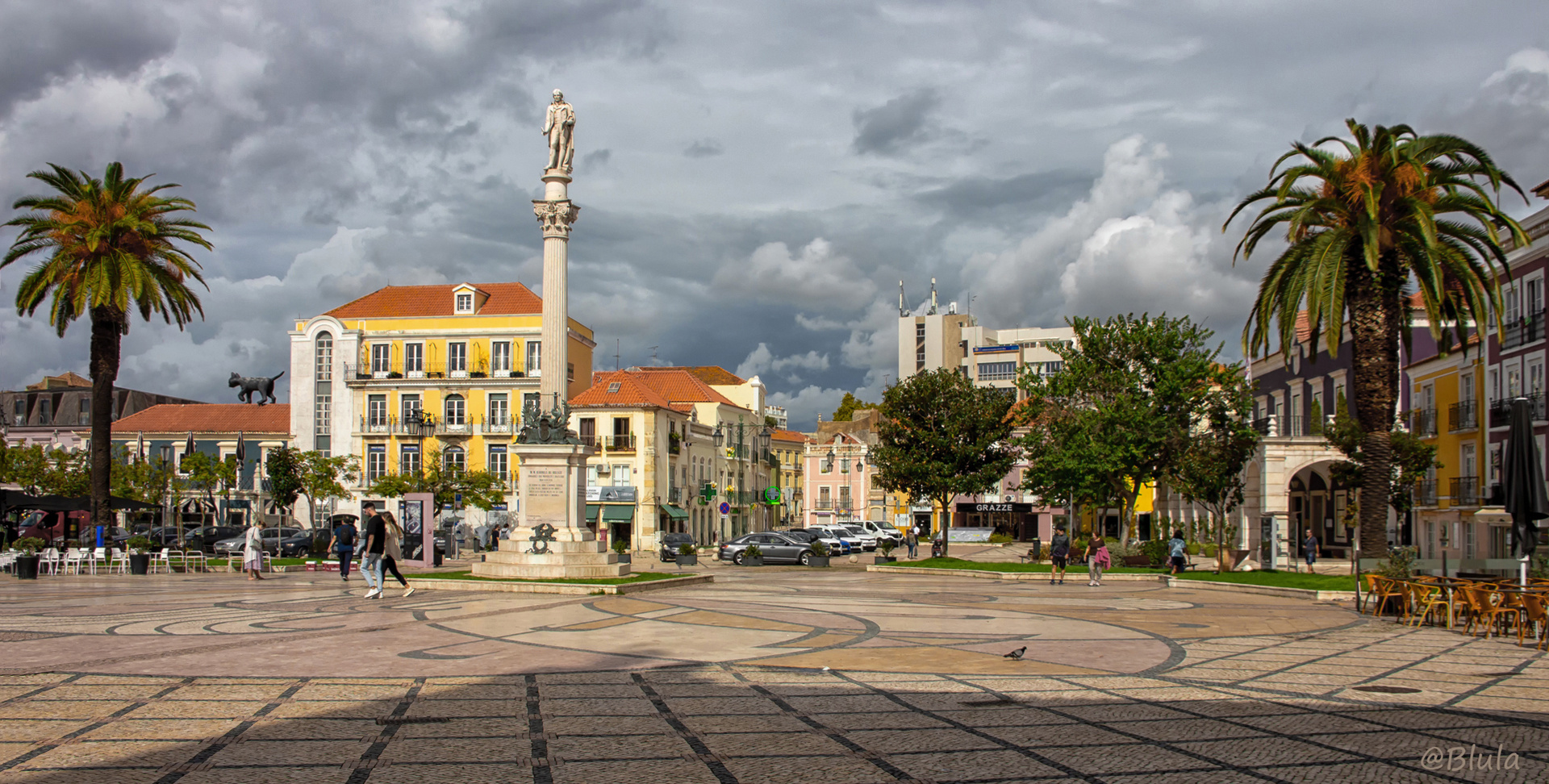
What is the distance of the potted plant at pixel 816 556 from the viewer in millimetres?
42281

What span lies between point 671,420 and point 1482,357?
135 feet

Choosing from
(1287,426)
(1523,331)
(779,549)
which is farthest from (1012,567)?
(1287,426)

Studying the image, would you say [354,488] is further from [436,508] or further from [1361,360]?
[1361,360]

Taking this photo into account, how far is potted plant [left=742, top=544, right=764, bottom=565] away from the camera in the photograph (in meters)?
43.2

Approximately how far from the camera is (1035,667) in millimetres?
12445

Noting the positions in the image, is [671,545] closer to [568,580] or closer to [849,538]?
[849,538]

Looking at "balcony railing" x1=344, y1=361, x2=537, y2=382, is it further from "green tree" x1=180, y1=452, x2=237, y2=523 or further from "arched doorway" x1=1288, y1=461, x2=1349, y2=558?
"arched doorway" x1=1288, y1=461, x2=1349, y2=558

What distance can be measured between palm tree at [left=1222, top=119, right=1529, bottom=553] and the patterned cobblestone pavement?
26.1 feet

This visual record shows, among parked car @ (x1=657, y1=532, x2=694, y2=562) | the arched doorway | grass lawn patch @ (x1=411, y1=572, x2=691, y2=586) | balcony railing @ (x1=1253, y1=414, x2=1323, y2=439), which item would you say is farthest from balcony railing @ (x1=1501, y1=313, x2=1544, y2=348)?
parked car @ (x1=657, y1=532, x2=694, y2=562)

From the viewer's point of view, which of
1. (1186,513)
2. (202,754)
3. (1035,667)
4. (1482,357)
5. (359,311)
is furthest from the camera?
(359,311)

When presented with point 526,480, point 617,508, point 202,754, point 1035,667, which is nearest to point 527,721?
point 202,754

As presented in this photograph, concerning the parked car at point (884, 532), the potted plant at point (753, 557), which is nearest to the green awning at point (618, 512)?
the parked car at point (884, 532)

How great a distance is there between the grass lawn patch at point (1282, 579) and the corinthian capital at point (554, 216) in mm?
18527

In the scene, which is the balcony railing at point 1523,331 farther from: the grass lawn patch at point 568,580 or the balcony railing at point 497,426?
the balcony railing at point 497,426
